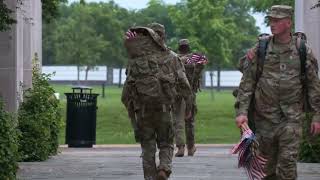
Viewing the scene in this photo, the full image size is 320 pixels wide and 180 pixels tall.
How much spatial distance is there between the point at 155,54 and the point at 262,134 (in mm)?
1994

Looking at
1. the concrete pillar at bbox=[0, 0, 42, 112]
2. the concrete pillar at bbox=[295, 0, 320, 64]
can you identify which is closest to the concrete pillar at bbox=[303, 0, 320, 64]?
the concrete pillar at bbox=[295, 0, 320, 64]

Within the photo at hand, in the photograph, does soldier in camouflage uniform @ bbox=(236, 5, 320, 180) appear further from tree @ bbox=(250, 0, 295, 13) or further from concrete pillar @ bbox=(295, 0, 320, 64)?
tree @ bbox=(250, 0, 295, 13)

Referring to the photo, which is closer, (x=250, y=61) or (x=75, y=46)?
(x=250, y=61)

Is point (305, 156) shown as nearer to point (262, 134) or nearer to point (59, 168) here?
point (59, 168)

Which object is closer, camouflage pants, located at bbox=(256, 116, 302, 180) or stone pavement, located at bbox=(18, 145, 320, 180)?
camouflage pants, located at bbox=(256, 116, 302, 180)

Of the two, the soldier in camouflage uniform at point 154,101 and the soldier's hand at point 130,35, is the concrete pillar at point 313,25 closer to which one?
the soldier in camouflage uniform at point 154,101

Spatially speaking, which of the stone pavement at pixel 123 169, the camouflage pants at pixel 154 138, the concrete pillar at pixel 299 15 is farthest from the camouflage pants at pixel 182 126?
the camouflage pants at pixel 154 138

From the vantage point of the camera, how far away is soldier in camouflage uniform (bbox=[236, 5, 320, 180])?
7.74 metres

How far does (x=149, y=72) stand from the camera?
9234mm

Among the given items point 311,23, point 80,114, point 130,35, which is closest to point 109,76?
point 80,114

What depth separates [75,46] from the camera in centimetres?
6469

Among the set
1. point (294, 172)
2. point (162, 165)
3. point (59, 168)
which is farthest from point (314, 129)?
point (59, 168)

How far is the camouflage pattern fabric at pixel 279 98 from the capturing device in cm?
775

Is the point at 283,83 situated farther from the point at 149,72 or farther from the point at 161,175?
the point at 161,175
